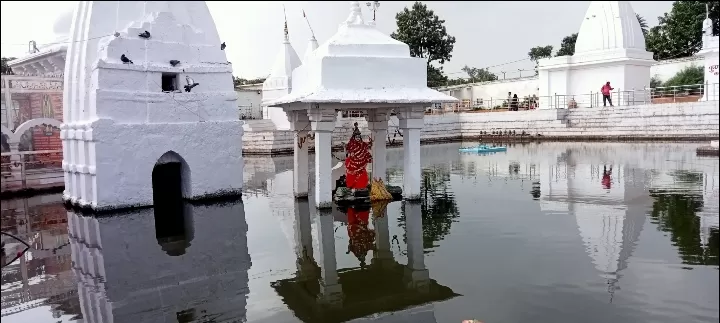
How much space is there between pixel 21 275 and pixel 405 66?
7.05m

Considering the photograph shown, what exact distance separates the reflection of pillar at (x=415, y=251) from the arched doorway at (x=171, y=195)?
12.2 ft

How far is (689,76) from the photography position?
27.4 m

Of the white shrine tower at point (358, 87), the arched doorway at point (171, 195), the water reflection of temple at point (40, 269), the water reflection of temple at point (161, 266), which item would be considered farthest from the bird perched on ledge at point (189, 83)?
the water reflection of temple at point (40, 269)

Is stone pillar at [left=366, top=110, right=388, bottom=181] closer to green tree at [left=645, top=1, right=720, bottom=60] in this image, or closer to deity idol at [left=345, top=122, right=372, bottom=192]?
deity idol at [left=345, top=122, right=372, bottom=192]

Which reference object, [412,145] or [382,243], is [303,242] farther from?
[412,145]

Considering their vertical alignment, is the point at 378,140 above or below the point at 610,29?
below

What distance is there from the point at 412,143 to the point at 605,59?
19575mm

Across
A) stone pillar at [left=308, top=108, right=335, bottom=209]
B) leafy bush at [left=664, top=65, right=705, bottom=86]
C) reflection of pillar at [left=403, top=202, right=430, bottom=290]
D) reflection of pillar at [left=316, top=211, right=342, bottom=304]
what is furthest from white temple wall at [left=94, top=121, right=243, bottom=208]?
leafy bush at [left=664, top=65, right=705, bottom=86]

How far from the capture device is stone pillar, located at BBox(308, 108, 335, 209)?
10297mm

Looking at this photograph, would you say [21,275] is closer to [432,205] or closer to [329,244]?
[329,244]

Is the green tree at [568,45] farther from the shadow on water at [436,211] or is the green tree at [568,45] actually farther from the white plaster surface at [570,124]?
the shadow on water at [436,211]

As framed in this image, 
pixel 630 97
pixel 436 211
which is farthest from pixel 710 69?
pixel 436 211

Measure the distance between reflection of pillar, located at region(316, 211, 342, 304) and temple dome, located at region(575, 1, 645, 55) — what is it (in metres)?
22.0

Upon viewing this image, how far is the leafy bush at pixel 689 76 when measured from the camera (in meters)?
26.8
